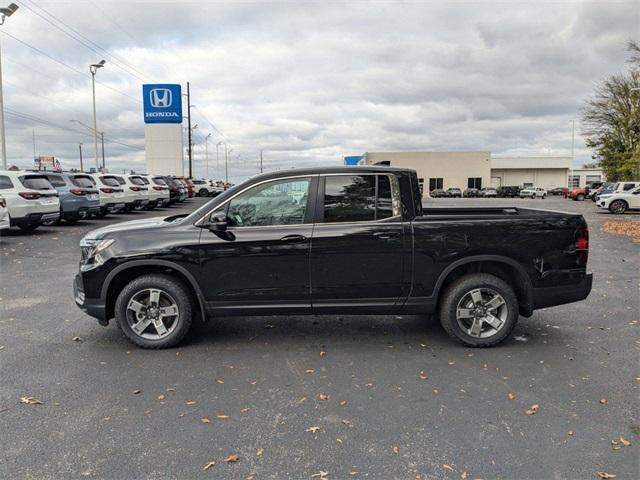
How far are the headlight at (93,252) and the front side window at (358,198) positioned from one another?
2.23 metres

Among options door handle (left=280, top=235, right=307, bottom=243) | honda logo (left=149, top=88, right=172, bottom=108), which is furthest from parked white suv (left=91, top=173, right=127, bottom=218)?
honda logo (left=149, top=88, right=172, bottom=108)

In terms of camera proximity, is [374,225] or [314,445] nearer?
[314,445]

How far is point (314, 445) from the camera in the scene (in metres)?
3.21

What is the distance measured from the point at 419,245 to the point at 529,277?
3.89ft

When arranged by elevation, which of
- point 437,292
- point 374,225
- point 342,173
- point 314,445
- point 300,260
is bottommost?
point 314,445

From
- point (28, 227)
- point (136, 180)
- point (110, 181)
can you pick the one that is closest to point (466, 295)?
point (28, 227)

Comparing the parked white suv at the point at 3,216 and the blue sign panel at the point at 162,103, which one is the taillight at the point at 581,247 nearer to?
the parked white suv at the point at 3,216

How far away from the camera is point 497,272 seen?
513cm

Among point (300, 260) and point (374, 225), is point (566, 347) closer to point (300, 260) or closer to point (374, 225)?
point (374, 225)

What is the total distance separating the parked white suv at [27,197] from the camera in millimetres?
13602

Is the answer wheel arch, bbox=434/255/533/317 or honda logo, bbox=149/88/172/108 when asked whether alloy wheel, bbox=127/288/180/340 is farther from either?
honda logo, bbox=149/88/172/108

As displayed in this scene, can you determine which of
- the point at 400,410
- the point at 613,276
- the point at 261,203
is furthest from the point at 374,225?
the point at 613,276

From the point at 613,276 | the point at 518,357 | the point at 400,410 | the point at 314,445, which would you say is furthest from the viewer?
the point at 613,276

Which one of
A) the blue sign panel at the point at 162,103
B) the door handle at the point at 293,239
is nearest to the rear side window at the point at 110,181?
the door handle at the point at 293,239
